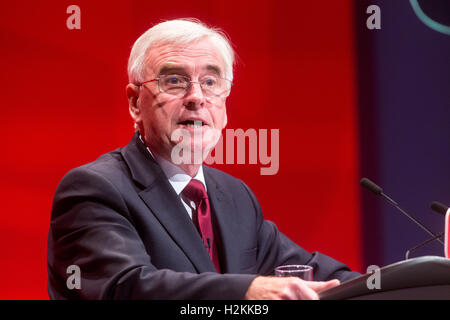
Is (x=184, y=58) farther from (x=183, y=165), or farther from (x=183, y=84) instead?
(x=183, y=165)

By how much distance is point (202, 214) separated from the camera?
152 cm

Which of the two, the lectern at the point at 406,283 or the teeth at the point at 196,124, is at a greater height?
the teeth at the point at 196,124

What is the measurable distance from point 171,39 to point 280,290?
919mm

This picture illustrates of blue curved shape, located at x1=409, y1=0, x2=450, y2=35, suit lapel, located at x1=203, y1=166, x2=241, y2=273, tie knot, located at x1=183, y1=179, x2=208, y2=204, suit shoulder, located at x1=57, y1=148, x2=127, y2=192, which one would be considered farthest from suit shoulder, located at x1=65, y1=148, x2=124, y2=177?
blue curved shape, located at x1=409, y1=0, x2=450, y2=35

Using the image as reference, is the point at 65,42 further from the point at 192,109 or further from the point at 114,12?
the point at 192,109

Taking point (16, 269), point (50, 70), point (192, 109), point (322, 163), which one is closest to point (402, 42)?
point (322, 163)

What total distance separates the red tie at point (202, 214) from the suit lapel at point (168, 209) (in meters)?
0.09

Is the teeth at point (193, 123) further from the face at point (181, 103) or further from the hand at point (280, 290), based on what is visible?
the hand at point (280, 290)

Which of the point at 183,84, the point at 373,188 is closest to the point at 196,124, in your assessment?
the point at 183,84

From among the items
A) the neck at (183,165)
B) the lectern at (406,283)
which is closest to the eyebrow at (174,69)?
the neck at (183,165)

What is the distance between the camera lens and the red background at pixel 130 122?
2.12 meters

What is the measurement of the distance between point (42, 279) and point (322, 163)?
1374 mm

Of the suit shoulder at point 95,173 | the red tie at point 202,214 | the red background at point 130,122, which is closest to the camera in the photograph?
the suit shoulder at point 95,173

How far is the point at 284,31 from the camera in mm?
2496
